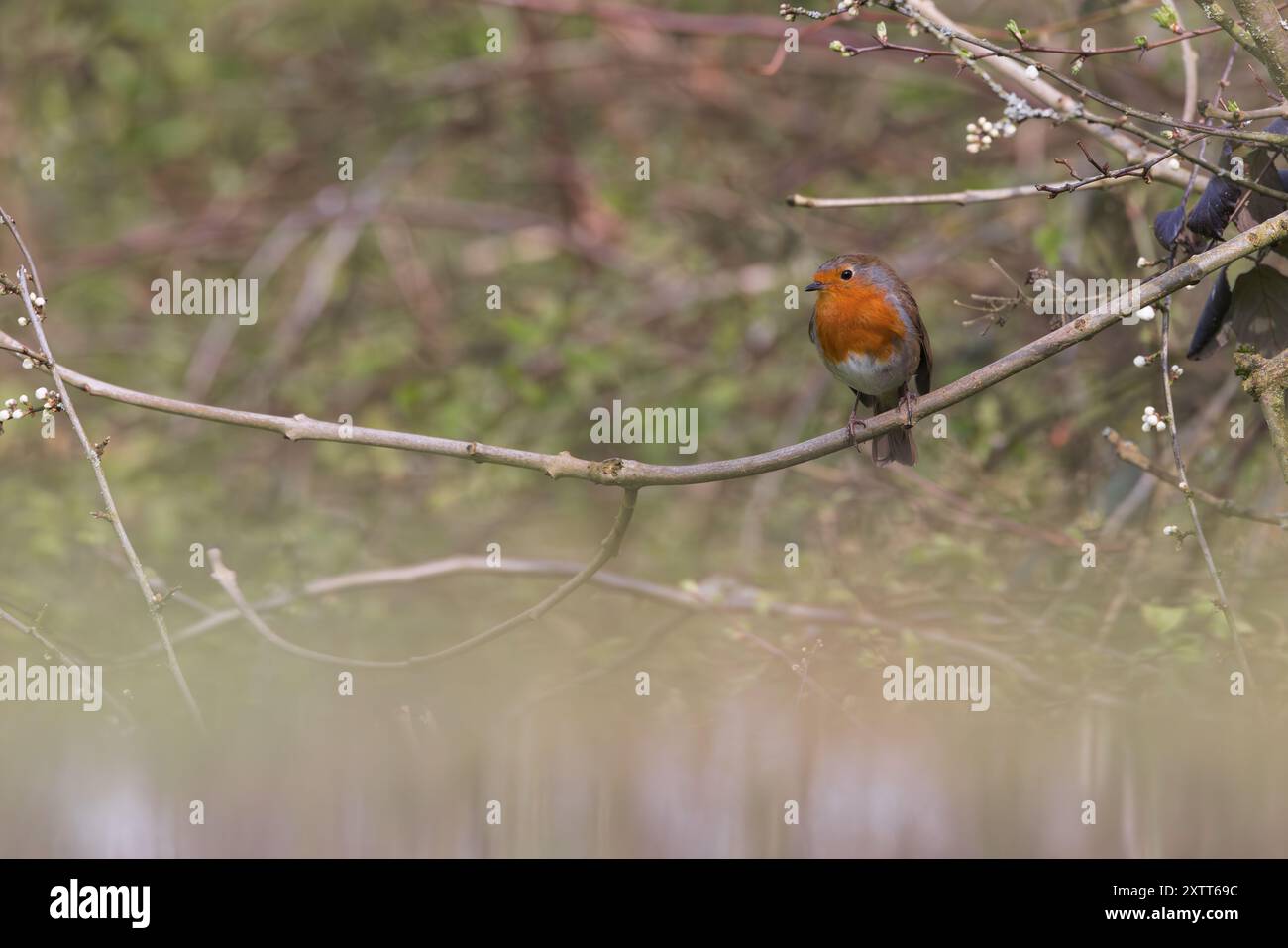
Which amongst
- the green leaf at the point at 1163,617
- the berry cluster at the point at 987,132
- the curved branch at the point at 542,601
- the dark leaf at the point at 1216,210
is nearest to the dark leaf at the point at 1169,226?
the dark leaf at the point at 1216,210

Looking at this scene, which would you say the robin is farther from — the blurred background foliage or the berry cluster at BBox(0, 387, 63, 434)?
the berry cluster at BBox(0, 387, 63, 434)

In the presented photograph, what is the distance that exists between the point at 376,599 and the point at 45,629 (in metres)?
1.38

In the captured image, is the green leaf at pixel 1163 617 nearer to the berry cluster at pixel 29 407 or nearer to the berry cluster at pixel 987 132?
the berry cluster at pixel 987 132

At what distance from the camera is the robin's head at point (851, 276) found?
183 inches

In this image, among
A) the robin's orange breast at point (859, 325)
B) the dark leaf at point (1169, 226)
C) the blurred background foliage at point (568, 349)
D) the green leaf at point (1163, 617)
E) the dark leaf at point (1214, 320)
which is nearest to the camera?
the dark leaf at point (1169, 226)

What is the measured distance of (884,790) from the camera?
3.92m

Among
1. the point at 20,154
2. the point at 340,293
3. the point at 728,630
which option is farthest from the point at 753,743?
the point at 20,154

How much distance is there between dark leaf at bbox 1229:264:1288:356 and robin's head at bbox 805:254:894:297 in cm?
144

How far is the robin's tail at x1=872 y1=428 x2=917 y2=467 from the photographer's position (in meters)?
4.73

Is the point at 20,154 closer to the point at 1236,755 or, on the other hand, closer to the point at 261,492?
the point at 261,492

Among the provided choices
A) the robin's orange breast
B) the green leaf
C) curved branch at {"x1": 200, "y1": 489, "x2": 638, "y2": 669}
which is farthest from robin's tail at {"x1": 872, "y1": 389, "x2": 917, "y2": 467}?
curved branch at {"x1": 200, "y1": 489, "x2": 638, "y2": 669}

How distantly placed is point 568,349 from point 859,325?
3.07 meters

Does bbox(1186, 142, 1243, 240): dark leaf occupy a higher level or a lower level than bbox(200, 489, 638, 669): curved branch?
higher

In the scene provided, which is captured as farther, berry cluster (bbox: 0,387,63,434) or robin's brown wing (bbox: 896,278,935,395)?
robin's brown wing (bbox: 896,278,935,395)
